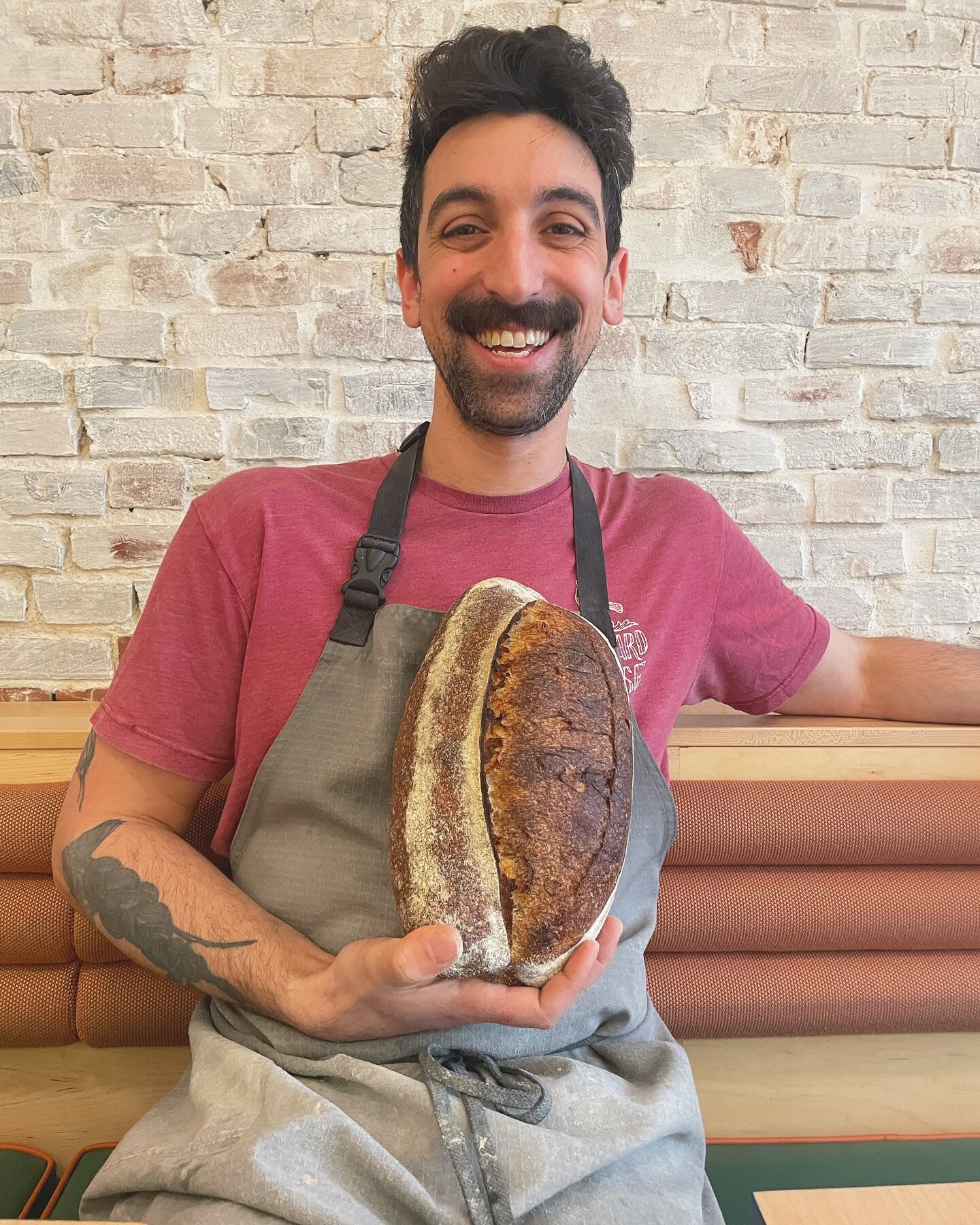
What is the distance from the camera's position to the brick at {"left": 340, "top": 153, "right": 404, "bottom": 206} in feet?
6.18

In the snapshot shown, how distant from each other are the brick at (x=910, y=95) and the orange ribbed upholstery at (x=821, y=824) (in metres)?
1.44

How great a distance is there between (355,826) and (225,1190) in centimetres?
40

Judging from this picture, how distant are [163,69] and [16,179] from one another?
0.37 m

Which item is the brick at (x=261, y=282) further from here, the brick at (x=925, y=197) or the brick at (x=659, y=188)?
the brick at (x=925, y=197)

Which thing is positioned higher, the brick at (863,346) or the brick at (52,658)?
the brick at (863,346)

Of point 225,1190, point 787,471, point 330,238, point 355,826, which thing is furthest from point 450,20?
point 225,1190

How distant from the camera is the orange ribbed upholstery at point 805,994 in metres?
1.50

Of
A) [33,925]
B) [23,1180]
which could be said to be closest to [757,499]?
[33,925]

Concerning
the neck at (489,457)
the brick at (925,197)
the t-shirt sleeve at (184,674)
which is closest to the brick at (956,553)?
the brick at (925,197)

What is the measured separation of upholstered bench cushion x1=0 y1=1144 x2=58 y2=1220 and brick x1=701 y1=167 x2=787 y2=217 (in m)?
2.14

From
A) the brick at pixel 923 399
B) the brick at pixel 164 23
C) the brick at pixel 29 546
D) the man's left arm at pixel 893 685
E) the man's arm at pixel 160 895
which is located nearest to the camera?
the man's arm at pixel 160 895

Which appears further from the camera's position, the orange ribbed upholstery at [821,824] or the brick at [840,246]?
the brick at [840,246]

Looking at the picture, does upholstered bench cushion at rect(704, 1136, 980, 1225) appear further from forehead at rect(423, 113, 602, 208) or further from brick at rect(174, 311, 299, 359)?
brick at rect(174, 311, 299, 359)

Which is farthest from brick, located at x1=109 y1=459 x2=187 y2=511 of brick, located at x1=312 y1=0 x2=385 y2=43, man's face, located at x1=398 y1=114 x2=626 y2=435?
brick, located at x1=312 y1=0 x2=385 y2=43
